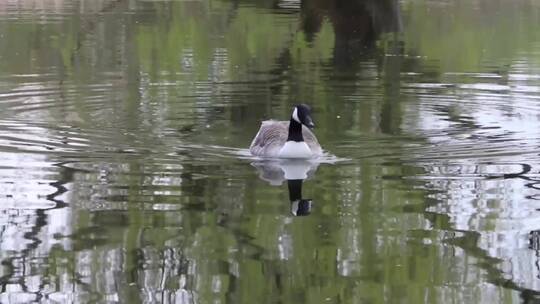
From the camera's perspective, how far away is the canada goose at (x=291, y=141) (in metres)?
13.7

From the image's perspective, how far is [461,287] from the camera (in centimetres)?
864

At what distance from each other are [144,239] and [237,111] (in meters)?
8.23

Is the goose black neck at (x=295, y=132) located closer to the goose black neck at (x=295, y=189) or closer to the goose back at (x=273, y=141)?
the goose back at (x=273, y=141)

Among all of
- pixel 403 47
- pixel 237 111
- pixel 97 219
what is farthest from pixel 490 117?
pixel 403 47

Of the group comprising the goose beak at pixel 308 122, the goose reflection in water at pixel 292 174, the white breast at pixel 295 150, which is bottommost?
the goose reflection in water at pixel 292 174

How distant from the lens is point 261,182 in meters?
12.5

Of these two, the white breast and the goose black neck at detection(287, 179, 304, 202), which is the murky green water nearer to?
the goose black neck at detection(287, 179, 304, 202)

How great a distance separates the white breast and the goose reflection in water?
0.23 ft

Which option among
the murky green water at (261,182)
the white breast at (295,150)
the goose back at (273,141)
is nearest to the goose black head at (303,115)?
the white breast at (295,150)

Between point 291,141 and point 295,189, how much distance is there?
5.85 ft

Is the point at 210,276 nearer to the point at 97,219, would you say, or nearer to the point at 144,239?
the point at 144,239

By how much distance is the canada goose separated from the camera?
45.1 ft

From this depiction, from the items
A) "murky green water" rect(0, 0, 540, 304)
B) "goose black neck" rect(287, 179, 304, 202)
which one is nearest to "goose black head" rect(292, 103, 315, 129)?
"murky green water" rect(0, 0, 540, 304)

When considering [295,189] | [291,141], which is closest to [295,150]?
[291,141]
